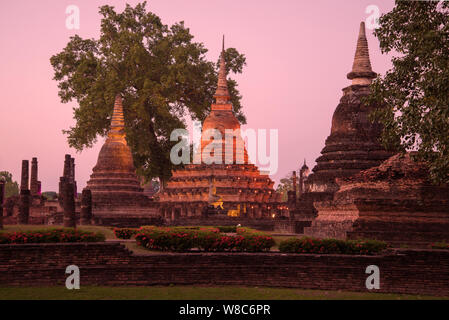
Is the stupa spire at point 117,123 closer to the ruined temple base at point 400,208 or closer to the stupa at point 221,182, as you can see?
the stupa at point 221,182

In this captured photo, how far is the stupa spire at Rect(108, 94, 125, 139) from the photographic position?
141ft

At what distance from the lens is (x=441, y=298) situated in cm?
1417

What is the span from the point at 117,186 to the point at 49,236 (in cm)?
2379

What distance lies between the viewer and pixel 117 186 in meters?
40.6

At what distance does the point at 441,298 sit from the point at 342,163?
19.5m

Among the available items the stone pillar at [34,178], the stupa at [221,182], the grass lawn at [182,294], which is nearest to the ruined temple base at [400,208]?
the grass lawn at [182,294]

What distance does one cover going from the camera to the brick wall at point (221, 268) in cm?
1516

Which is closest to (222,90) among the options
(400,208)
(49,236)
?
(400,208)

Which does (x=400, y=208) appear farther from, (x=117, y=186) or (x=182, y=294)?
(x=117, y=186)

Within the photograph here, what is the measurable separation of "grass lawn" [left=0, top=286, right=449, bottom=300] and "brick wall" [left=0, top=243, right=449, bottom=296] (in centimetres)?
72

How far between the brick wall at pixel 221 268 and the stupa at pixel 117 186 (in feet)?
65.6

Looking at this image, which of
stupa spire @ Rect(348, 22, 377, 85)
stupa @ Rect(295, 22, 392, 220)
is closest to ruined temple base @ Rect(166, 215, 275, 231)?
stupa @ Rect(295, 22, 392, 220)
